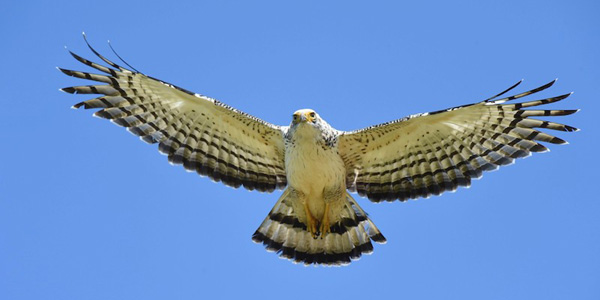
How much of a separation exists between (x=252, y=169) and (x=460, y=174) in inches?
109

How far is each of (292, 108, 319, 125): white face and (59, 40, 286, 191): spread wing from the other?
0.62 meters

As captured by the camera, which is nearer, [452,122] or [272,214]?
A: [452,122]

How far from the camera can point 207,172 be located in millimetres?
12773

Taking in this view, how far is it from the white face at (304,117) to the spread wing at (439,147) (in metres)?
0.65

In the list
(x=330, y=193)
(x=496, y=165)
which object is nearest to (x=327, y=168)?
(x=330, y=193)

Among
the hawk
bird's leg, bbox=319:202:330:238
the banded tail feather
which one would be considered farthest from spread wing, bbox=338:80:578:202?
bird's leg, bbox=319:202:330:238

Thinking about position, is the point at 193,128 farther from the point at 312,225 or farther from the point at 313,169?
the point at 312,225

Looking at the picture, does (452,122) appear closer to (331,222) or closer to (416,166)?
(416,166)

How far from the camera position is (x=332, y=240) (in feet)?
41.8

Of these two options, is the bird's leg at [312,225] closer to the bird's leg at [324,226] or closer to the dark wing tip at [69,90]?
the bird's leg at [324,226]

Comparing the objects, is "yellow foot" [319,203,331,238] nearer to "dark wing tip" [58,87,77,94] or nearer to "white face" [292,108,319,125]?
"white face" [292,108,319,125]

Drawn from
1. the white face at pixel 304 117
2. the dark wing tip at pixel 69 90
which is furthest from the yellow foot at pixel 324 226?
the dark wing tip at pixel 69 90

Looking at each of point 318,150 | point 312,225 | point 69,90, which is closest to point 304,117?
point 318,150

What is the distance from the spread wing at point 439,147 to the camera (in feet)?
39.5
